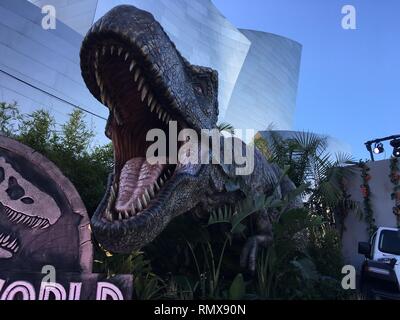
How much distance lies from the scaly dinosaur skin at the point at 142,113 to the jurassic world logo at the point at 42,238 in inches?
20.9

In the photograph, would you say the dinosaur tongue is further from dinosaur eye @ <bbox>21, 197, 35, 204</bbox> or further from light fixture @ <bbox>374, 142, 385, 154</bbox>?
light fixture @ <bbox>374, 142, 385, 154</bbox>

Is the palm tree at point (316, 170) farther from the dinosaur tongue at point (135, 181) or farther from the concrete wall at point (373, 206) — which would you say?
the dinosaur tongue at point (135, 181)

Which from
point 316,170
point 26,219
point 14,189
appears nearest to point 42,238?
point 26,219

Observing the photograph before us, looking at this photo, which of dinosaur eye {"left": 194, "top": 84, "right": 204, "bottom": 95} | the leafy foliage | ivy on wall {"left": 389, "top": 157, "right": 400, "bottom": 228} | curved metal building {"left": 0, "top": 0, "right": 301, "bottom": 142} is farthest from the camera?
curved metal building {"left": 0, "top": 0, "right": 301, "bottom": 142}

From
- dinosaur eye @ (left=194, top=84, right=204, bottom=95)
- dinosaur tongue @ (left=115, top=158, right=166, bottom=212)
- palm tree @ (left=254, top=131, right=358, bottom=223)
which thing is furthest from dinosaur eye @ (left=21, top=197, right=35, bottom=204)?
palm tree @ (left=254, top=131, right=358, bottom=223)

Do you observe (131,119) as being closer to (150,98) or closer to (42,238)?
(150,98)

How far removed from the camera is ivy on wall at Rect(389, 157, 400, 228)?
8.74 meters

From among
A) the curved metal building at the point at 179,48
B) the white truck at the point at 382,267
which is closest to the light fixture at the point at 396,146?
the white truck at the point at 382,267

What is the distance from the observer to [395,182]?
895 centimetres

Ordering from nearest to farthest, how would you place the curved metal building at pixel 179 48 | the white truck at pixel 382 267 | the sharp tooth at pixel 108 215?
the sharp tooth at pixel 108 215, the white truck at pixel 382 267, the curved metal building at pixel 179 48

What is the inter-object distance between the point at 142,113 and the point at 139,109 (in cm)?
5

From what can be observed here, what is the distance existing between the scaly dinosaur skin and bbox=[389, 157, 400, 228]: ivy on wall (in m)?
6.82

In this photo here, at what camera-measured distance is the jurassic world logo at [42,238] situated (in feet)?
8.95
